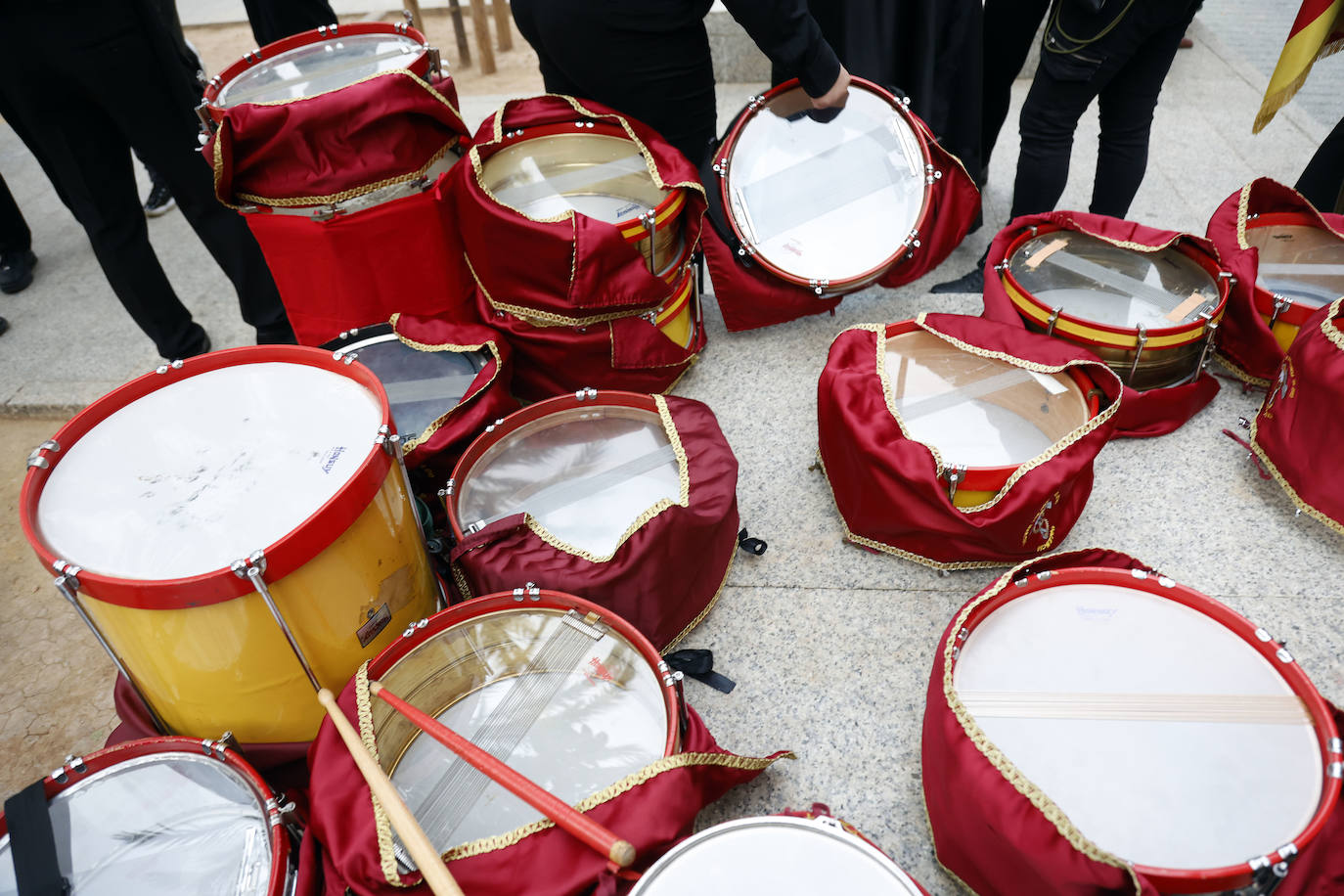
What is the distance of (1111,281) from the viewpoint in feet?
6.29

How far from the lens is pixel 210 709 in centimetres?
118

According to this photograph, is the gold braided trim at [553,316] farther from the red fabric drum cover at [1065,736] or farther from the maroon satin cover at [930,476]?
the red fabric drum cover at [1065,736]

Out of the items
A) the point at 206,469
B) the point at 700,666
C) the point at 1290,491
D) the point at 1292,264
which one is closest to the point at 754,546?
the point at 700,666

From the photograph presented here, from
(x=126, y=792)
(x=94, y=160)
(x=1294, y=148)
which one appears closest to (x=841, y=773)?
(x=126, y=792)

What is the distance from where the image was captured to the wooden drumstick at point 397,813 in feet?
2.94

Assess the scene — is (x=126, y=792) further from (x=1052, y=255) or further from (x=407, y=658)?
(x=1052, y=255)

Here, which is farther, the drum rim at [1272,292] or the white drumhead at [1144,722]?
the drum rim at [1272,292]

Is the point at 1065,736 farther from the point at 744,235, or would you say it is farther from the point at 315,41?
the point at 315,41

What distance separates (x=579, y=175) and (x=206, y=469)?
117 cm

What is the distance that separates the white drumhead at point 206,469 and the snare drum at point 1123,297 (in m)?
1.39

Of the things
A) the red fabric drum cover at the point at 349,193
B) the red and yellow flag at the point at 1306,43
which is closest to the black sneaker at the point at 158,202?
the red fabric drum cover at the point at 349,193

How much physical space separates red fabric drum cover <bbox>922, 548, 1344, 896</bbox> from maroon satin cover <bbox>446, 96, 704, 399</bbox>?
3.14 ft

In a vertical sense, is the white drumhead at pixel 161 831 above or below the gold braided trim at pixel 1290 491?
above

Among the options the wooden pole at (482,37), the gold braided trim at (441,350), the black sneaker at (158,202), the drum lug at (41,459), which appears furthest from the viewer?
the wooden pole at (482,37)
